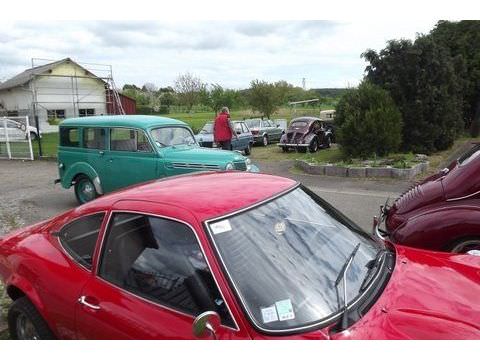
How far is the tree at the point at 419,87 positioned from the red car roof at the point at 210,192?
39.7 ft

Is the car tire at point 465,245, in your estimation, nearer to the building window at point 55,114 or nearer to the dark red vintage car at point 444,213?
the dark red vintage car at point 444,213

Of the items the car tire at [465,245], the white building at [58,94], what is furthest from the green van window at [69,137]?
the white building at [58,94]

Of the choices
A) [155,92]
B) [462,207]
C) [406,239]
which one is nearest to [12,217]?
[406,239]

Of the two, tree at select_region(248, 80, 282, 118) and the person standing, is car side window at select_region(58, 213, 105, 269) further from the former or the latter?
tree at select_region(248, 80, 282, 118)

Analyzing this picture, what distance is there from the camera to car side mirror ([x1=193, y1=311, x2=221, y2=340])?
2059mm

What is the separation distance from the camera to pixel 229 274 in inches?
89.2

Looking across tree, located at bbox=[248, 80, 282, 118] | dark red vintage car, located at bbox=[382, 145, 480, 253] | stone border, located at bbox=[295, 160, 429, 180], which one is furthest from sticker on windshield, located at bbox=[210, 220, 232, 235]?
tree, located at bbox=[248, 80, 282, 118]

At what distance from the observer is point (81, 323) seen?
8.80ft

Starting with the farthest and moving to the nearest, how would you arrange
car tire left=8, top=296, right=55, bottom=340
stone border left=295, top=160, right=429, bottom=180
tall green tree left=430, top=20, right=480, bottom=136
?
tall green tree left=430, top=20, right=480, bottom=136
stone border left=295, top=160, right=429, bottom=180
car tire left=8, top=296, right=55, bottom=340

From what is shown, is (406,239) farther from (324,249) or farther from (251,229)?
(251,229)

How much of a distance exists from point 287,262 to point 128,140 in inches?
280

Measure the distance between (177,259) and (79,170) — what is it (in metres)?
7.63

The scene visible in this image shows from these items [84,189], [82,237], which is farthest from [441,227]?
[84,189]

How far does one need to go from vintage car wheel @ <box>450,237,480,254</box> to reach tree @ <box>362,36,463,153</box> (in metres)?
10.4
